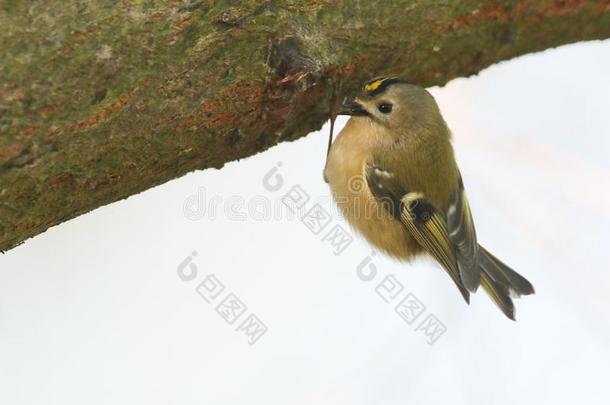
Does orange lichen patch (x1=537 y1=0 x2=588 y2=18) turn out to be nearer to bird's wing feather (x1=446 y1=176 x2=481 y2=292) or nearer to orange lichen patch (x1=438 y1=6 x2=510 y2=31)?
orange lichen patch (x1=438 y1=6 x2=510 y2=31)

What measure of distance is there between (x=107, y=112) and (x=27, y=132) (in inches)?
4.4

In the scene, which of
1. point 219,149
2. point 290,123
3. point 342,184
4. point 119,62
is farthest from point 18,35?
point 342,184

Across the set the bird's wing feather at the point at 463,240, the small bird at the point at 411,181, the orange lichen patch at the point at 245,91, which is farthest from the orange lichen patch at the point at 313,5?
the bird's wing feather at the point at 463,240

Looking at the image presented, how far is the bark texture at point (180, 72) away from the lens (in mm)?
1042

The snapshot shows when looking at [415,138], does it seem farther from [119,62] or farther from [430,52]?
[119,62]

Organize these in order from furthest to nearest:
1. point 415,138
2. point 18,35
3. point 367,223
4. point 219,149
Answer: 1. point 367,223
2. point 415,138
3. point 219,149
4. point 18,35

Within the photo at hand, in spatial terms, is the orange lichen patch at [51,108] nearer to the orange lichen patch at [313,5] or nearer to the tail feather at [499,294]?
the orange lichen patch at [313,5]

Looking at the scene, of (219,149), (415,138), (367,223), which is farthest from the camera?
(367,223)

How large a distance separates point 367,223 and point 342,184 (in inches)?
5.4

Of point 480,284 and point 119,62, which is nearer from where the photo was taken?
point 119,62

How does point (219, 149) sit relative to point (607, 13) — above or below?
above

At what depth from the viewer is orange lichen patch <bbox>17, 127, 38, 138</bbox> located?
40.9 inches

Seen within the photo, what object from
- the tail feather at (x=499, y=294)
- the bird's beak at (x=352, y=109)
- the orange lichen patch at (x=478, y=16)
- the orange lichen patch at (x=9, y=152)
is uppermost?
the orange lichen patch at (x=9, y=152)

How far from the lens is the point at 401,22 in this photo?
4.50ft
